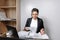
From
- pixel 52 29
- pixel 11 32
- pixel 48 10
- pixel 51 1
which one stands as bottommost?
pixel 52 29

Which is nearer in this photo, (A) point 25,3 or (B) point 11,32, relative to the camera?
(B) point 11,32

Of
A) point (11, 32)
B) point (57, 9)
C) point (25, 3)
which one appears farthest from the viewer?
point (25, 3)

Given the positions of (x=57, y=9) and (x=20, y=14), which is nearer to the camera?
(x=57, y=9)

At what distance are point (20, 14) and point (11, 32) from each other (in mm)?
2085

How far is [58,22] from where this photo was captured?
3262 mm

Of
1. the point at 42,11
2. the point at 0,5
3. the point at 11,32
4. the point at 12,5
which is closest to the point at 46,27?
the point at 42,11

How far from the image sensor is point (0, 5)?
3561 mm

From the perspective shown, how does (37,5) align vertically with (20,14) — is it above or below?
above

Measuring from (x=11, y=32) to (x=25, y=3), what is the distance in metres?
2.13

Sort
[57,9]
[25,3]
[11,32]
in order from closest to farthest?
[11,32], [57,9], [25,3]

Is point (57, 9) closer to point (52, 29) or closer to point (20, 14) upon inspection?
point (52, 29)

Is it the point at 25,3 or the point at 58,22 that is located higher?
the point at 25,3

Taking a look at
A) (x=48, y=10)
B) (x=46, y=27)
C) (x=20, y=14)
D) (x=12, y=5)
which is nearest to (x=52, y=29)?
(x=46, y=27)

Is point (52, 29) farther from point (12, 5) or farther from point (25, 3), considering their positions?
point (12, 5)
